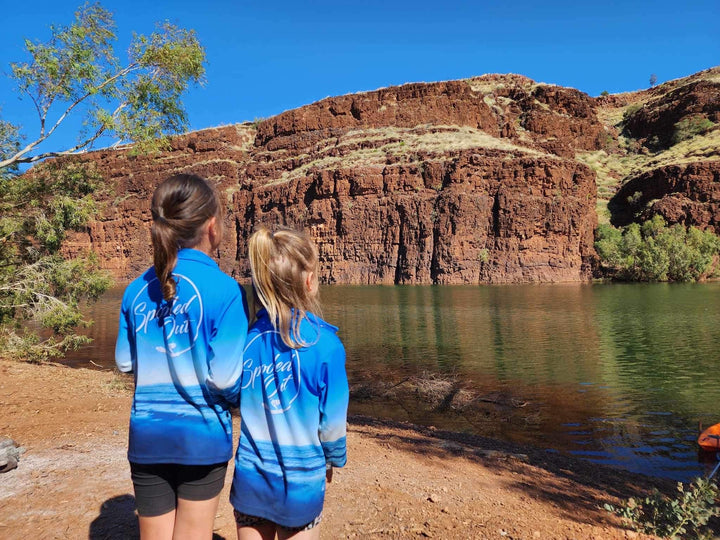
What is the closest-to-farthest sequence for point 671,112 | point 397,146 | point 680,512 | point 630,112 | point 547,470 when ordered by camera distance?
point 680,512 → point 547,470 → point 397,146 → point 671,112 → point 630,112

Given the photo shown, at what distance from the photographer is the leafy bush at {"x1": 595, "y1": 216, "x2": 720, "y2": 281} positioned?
2200 inches

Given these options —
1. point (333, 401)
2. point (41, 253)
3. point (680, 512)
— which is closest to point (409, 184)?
point (41, 253)

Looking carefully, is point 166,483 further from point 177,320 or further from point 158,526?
point 177,320

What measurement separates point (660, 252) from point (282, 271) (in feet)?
217

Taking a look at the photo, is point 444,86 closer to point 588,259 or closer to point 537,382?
point 588,259

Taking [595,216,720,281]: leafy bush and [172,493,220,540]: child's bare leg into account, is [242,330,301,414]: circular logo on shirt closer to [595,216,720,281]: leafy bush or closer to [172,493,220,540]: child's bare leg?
[172,493,220,540]: child's bare leg

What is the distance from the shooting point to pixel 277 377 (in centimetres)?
198

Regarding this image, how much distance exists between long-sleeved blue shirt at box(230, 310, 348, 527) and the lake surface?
291 inches

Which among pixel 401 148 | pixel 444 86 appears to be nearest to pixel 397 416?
pixel 401 148

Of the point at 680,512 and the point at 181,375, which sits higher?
the point at 181,375

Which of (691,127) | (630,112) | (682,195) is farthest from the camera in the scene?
(630,112)

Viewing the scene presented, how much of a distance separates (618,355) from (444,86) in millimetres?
81222

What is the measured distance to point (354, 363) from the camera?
1608 cm

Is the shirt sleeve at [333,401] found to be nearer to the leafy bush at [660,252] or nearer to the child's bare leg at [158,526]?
the child's bare leg at [158,526]
